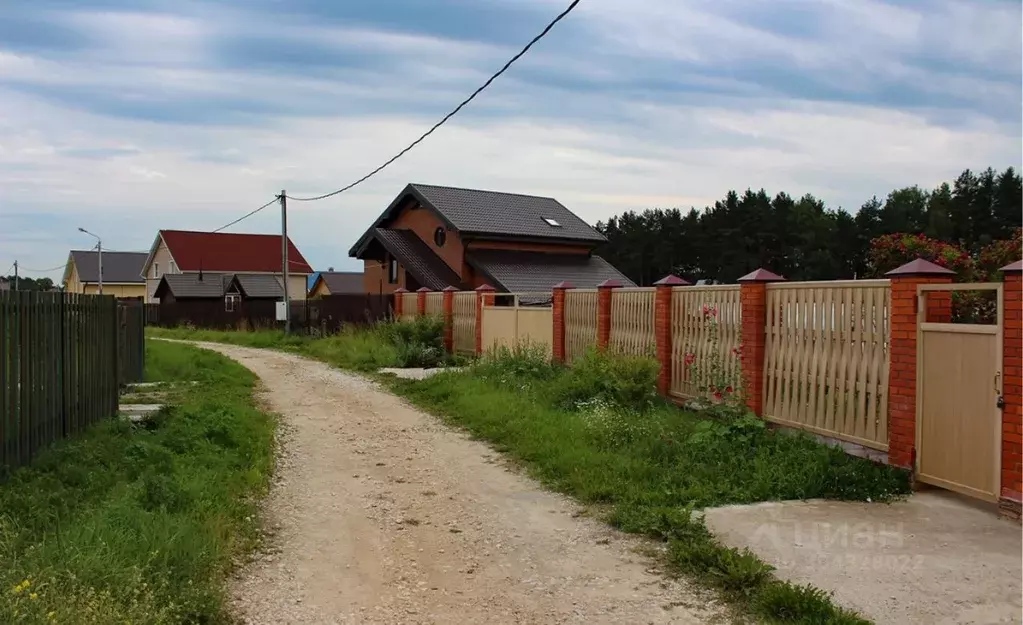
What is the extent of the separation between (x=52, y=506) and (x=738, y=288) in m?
6.91

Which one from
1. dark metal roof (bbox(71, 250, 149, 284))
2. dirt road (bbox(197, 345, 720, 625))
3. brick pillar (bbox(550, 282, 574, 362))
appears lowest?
dirt road (bbox(197, 345, 720, 625))

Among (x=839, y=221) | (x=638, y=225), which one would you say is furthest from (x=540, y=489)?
(x=638, y=225)

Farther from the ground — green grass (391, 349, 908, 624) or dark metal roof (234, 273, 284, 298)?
dark metal roof (234, 273, 284, 298)

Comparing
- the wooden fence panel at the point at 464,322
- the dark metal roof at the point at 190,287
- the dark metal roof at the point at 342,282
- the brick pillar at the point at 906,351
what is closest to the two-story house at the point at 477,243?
the wooden fence panel at the point at 464,322

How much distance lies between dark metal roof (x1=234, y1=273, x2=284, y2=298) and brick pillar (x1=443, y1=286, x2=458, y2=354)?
2767 cm

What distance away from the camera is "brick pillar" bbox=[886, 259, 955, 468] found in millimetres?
6277

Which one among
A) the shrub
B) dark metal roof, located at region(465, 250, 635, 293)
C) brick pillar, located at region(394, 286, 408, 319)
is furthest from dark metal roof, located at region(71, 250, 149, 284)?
the shrub

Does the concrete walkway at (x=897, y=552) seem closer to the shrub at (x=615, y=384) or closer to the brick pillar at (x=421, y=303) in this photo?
the shrub at (x=615, y=384)

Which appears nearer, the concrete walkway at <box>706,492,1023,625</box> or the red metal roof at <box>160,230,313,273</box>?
the concrete walkway at <box>706,492,1023,625</box>

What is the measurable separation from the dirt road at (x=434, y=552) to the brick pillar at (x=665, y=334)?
295 centimetres

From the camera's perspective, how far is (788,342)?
313 inches

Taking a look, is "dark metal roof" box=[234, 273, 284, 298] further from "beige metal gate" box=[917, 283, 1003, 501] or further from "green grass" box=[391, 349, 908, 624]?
"beige metal gate" box=[917, 283, 1003, 501]

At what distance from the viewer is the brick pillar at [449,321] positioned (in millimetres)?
19484

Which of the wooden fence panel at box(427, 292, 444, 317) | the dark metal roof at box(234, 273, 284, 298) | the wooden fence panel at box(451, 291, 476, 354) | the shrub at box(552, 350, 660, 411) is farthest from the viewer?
the dark metal roof at box(234, 273, 284, 298)
